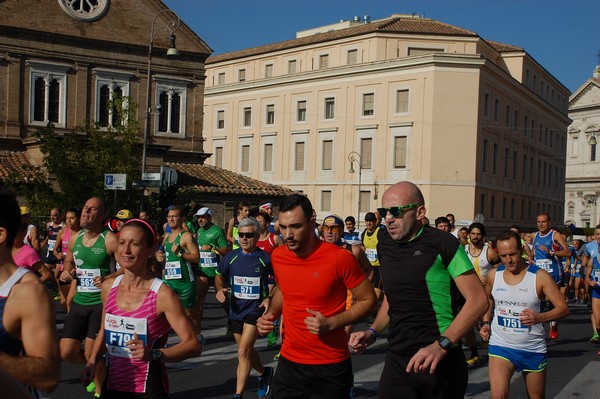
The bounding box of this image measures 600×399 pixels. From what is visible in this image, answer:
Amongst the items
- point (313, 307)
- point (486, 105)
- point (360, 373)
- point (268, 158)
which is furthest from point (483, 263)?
point (268, 158)

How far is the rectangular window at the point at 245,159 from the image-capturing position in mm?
61844

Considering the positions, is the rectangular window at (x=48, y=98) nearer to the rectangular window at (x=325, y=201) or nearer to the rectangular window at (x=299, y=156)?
the rectangular window at (x=325, y=201)

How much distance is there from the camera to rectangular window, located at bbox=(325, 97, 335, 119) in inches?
2222

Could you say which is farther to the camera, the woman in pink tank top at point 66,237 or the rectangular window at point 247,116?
the rectangular window at point 247,116

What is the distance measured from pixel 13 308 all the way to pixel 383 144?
51.3 metres

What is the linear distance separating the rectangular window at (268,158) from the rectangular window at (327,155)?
198 inches

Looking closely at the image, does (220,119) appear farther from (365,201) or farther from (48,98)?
(48,98)

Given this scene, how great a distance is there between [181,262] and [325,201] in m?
46.0

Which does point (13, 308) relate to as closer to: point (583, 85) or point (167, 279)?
point (167, 279)

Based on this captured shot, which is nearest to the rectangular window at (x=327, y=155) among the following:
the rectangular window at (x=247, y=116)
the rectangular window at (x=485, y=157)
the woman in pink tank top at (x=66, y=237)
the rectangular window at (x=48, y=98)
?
the rectangular window at (x=247, y=116)

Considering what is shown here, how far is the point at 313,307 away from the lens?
5.39 m

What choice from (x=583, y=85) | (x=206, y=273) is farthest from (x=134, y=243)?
(x=583, y=85)

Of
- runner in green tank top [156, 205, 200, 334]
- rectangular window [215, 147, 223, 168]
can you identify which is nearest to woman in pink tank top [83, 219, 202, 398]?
runner in green tank top [156, 205, 200, 334]

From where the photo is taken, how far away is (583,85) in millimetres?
92312
